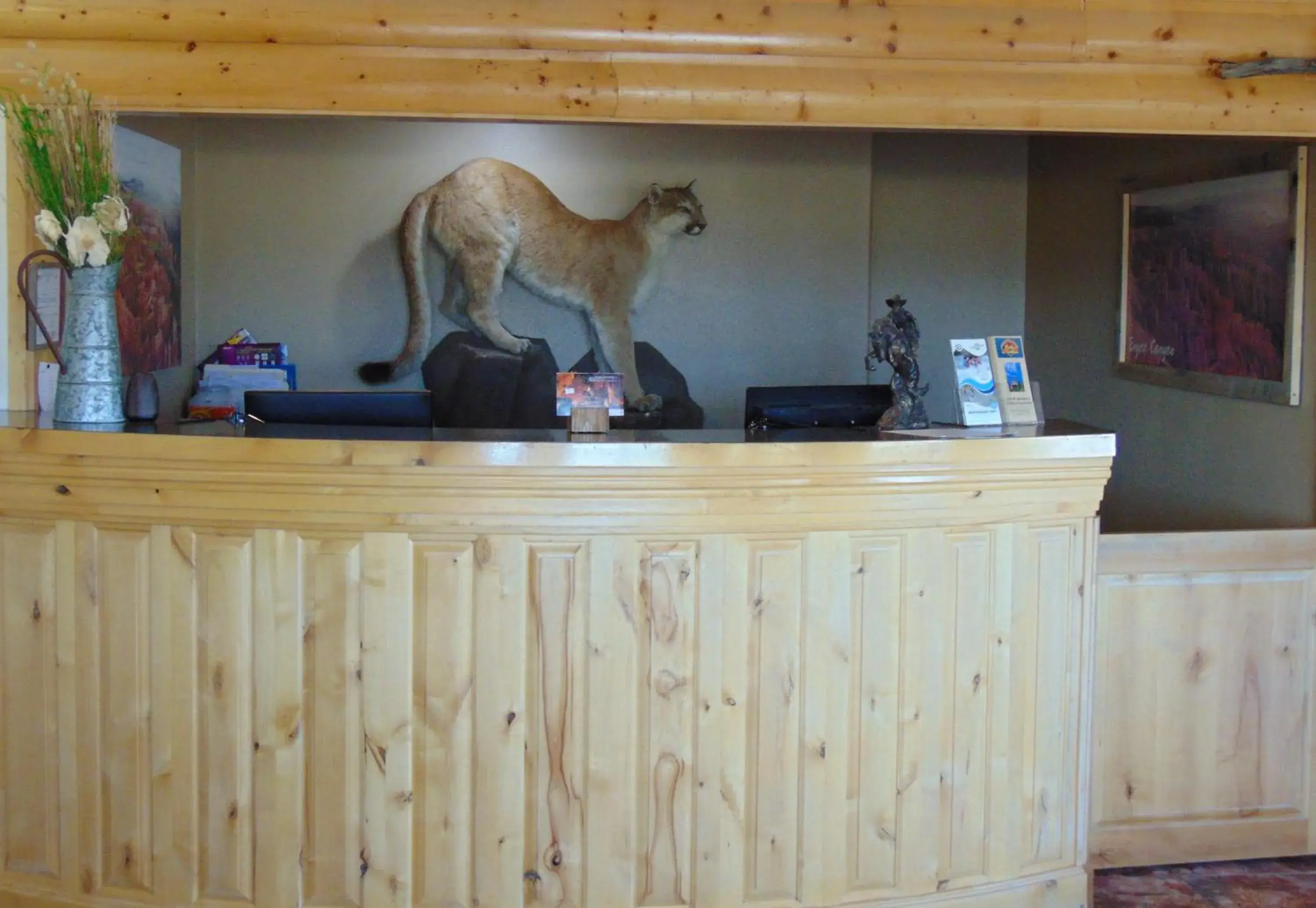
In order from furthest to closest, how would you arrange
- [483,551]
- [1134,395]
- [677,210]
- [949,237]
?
1. [949,237]
2. [677,210]
3. [1134,395]
4. [483,551]

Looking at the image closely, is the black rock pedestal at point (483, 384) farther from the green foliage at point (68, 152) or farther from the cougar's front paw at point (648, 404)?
the green foliage at point (68, 152)

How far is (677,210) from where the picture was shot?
18.0 feet

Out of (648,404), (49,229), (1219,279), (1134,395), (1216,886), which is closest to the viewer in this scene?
(49,229)

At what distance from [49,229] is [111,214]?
5.8 inches

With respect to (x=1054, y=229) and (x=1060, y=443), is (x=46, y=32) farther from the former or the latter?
(x=1054, y=229)

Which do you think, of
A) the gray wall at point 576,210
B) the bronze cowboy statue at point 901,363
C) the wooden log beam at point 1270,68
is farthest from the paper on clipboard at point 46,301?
the wooden log beam at point 1270,68

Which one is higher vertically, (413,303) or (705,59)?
(705,59)

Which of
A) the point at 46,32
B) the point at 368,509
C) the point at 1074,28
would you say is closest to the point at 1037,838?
the point at 368,509

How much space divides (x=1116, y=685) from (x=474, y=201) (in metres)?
3.13

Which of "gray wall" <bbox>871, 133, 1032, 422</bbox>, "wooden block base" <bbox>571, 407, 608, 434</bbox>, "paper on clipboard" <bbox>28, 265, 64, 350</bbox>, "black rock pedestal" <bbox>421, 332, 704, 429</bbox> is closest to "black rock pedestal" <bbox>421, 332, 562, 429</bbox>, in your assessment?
"black rock pedestal" <bbox>421, 332, 704, 429</bbox>

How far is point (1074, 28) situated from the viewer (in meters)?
3.76

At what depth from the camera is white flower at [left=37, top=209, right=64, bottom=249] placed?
10.8 ft

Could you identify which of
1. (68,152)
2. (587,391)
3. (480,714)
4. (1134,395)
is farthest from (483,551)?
(1134,395)

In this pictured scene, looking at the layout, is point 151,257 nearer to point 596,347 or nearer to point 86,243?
point 86,243
